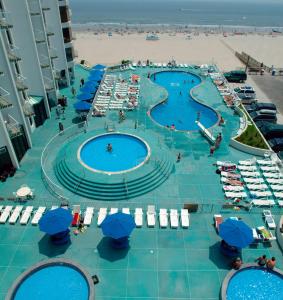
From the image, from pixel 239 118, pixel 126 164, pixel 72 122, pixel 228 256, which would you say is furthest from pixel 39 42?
pixel 228 256

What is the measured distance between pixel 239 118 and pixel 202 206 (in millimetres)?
18467

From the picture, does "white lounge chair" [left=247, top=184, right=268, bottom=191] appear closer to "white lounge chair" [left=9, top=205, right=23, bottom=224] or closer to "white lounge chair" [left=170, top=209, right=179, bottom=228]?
"white lounge chair" [left=170, top=209, right=179, bottom=228]

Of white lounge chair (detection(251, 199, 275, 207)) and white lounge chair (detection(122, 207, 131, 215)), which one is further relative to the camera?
white lounge chair (detection(251, 199, 275, 207))

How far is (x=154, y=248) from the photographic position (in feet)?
65.3

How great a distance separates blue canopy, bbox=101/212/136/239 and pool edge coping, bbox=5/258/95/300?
2.77 metres

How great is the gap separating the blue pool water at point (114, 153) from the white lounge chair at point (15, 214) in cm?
705

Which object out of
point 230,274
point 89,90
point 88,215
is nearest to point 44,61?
point 89,90

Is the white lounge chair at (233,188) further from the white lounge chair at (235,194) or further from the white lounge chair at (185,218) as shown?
the white lounge chair at (185,218)

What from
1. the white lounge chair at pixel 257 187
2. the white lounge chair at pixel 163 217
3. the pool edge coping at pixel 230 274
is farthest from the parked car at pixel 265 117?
the pool edge coping at pixel 230 274

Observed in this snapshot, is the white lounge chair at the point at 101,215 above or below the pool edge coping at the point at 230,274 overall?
below

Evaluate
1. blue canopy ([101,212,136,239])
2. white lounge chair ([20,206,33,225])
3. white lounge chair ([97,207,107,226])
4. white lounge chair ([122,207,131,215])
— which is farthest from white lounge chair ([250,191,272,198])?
white lounge chair ([20,206,33,225])

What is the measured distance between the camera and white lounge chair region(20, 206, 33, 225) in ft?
70.3

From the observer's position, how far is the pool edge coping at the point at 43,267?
16.5m

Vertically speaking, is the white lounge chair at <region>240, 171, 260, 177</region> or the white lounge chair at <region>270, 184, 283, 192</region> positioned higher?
the white lounge chair at <region>270, 184, 283, 192</region>
